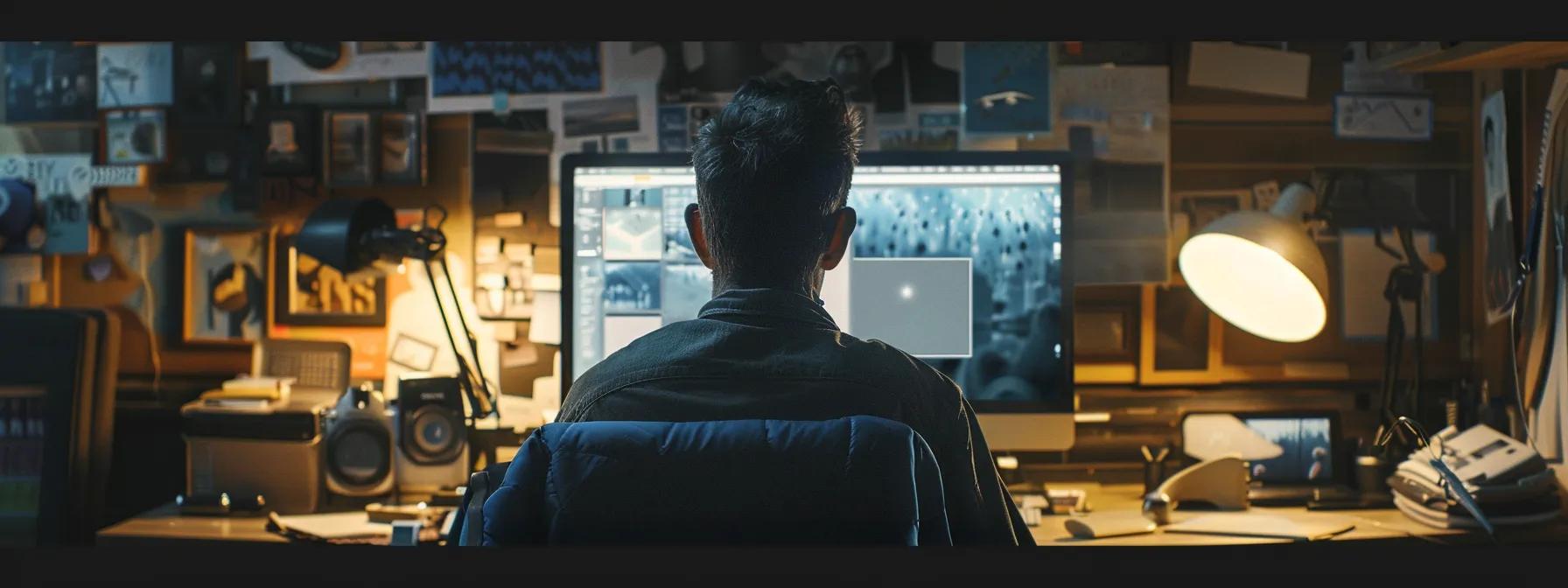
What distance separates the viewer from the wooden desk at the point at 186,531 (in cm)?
174

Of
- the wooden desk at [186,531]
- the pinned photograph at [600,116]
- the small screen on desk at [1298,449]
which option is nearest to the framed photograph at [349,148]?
the pinned photograph at [600,116]

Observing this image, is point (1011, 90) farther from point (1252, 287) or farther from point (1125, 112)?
point (1252, 287)

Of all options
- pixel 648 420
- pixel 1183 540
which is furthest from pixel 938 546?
pixel 1183 540

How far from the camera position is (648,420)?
1.13 meters

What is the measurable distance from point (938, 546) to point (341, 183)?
1385 millimetres

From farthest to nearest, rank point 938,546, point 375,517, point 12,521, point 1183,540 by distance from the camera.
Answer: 1. point 12,521
2. point 375,517
3. point 1183,540
4. point 938,546

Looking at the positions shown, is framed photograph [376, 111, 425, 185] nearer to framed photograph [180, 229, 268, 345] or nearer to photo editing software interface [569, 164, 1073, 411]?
framed photograph [180, 229, 268, 345]

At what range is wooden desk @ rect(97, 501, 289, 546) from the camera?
1.74 m

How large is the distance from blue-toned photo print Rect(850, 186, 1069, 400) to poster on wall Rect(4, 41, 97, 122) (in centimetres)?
129

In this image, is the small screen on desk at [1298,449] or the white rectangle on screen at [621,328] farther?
the small screen on desk at [1298,449]

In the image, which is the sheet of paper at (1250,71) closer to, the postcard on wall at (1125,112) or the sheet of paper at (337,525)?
the postcard on wall at (1125,112)

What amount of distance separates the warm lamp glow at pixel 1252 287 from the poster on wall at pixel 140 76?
1.62 metres

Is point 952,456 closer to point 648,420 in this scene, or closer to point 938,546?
point 938,546

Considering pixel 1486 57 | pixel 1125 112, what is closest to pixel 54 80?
pixel 1125 112
